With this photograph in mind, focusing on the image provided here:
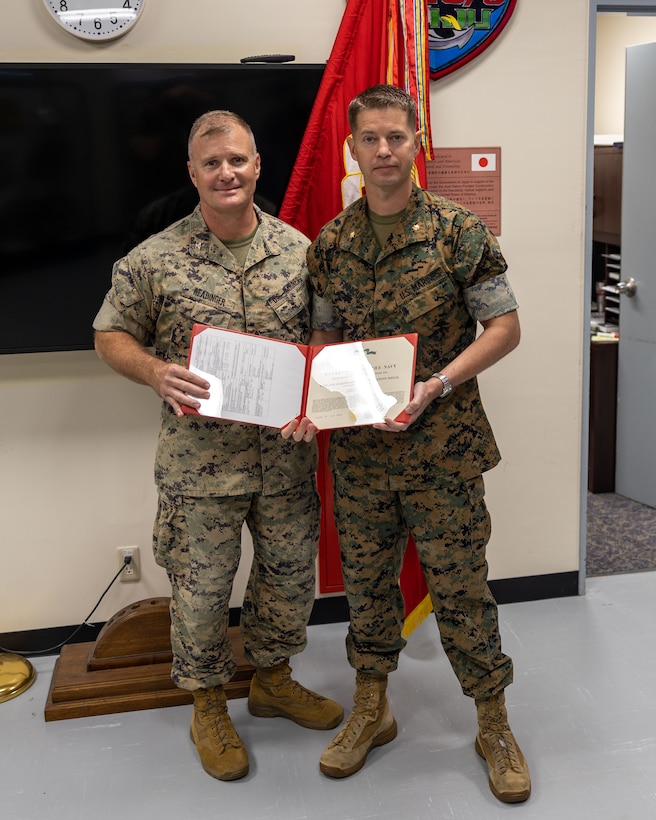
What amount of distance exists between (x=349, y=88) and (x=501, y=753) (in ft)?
6.16

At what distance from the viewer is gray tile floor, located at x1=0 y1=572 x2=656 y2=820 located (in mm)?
2107

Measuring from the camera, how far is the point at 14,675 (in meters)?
2.66

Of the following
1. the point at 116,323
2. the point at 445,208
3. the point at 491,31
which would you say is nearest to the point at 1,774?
the point at 116,323

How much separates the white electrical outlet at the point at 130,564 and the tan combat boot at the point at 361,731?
89 centimetres

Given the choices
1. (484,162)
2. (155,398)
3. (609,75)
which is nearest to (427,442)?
(155,398)

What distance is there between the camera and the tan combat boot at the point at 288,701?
7.97 feet

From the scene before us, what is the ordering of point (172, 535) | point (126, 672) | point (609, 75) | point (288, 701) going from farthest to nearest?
1. point (609, 75)
2. point (126, 672)
3. point (288, 701)
4. point (172, 535)

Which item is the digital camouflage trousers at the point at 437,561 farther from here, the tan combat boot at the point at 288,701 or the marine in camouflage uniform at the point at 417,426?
the tan combat boot at the point at 288,701

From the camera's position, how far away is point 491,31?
2707 millimetres

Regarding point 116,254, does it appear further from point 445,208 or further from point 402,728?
point 402,728

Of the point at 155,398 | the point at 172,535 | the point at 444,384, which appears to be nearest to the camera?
the point at 444,384

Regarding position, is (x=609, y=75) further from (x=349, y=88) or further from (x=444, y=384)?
(x=444, y=384)

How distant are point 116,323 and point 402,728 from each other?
1344 mm

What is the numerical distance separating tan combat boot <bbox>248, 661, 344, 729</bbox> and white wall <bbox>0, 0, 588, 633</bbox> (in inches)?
22.6
